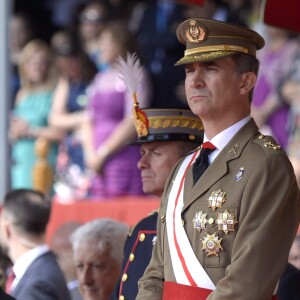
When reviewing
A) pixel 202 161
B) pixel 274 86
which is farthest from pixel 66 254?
pixel 202 161

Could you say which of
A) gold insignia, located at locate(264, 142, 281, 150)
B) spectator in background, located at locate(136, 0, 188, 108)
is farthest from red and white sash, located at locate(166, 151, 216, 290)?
spectator in background, located at locate(136, 0, 188, 108)

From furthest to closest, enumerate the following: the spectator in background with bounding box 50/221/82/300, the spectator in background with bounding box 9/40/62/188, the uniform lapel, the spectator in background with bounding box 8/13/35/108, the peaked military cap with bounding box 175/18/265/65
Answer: the spectator in background with bounding box 8/13/35/108
the spectator in background with bounding box 9/40/62/188
the spectator in background with bounding box 50/221/82/300
the peaked military cap with bounding box 175/18/265/65
the uniform lapel

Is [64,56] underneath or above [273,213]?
above

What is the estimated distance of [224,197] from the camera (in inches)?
155

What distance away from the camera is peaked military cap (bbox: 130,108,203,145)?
5.11m

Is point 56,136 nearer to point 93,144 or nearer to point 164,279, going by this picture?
point 93,144

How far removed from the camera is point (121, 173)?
9.27 metres

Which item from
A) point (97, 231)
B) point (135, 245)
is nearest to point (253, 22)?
point (97, 231)

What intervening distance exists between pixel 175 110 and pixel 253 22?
4574mm

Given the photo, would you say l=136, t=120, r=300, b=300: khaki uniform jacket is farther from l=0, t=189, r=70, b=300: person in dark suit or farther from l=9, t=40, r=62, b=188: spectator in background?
l=9, t=40, r=62, b=188: spectator in background

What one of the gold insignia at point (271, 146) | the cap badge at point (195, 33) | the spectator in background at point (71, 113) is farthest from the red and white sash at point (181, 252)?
the spectator in background at point (71, 113)

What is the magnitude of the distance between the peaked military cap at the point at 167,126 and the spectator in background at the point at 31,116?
5190 millimetres

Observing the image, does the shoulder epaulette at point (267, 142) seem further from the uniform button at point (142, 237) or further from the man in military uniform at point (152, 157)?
the uniform button at point (142, 237)

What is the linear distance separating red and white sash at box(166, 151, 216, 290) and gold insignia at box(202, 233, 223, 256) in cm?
7
